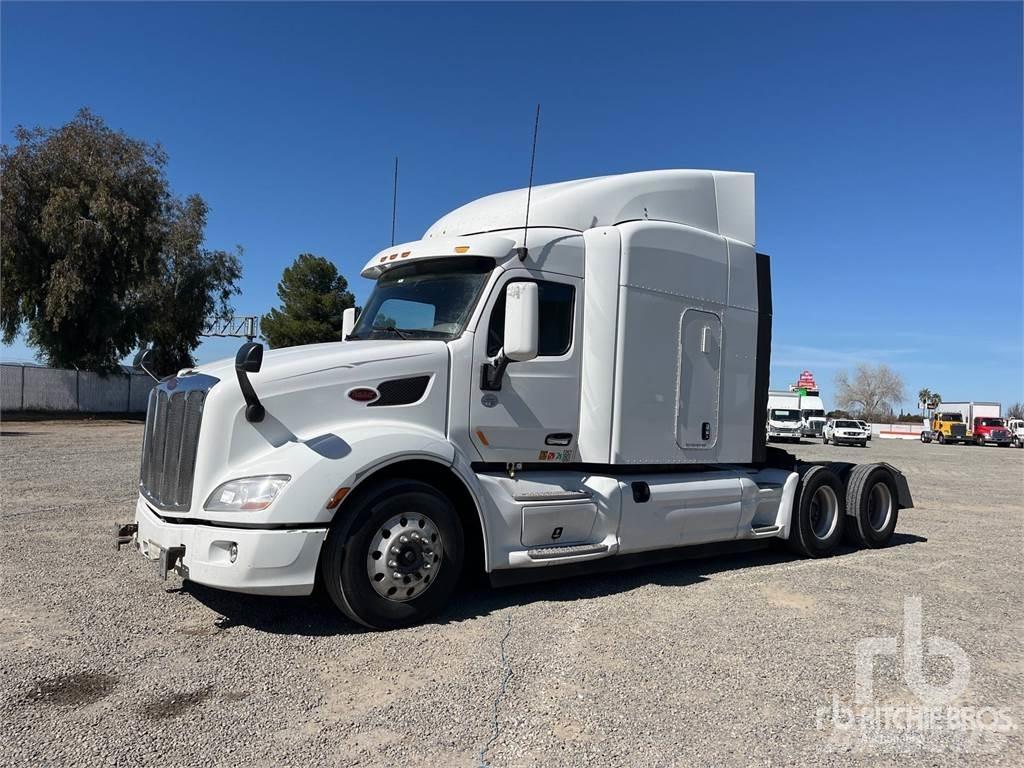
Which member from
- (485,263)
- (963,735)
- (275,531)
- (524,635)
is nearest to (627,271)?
(485,263)

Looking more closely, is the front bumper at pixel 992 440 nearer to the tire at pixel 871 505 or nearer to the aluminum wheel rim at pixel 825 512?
the tire at pixel 871 505

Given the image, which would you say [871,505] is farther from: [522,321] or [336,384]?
[336,384]

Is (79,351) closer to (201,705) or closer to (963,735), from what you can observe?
(201,705)

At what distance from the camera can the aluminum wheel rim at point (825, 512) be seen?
28.1 feet

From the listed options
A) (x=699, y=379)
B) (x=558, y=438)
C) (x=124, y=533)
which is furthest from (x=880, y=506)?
(x=124, y=533)

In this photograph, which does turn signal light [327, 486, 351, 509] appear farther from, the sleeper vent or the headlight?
the sleeper vent

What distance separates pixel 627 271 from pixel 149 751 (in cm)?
484

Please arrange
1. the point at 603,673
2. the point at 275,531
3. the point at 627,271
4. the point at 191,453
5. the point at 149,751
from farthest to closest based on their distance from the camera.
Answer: the point at 627,271 < the point at 191,453 < the point at 275,531 < the point at 603,673 < the point at 149,751

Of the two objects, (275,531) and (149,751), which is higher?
(275,531)

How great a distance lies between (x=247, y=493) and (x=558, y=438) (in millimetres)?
2534

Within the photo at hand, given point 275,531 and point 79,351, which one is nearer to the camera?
point 275,531

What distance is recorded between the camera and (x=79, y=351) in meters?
32.8

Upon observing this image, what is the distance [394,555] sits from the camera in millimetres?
5188

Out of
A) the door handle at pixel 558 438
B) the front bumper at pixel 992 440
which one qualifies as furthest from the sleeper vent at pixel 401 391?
the front bumper at pixel 992 440
